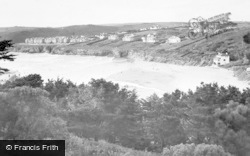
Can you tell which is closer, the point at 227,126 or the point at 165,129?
the point at 227,126

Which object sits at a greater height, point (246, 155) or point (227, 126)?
point (227, 126)

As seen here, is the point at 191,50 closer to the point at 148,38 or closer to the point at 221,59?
the point at 221,59

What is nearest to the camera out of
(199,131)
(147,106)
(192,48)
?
(199,131)

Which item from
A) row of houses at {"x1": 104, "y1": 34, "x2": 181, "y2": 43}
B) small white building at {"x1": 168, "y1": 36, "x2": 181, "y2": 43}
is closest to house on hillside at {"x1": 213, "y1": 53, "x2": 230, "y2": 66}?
small white building at {"x1": 168, "y1": 36, "x2": 181, "y2": 43}

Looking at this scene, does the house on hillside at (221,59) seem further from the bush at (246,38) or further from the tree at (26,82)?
the tree at (26,82)

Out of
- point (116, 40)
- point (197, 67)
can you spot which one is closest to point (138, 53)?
point (197, 67)

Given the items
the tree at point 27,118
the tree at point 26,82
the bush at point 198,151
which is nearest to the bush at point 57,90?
the tree at point 26,82

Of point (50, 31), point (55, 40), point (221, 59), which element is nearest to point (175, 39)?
point (221, 59)

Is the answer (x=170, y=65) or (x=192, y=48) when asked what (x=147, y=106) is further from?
(x=192, y=48)

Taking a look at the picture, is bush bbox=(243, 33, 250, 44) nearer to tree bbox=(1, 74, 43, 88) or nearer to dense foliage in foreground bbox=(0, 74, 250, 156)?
dense foliage in foreground bbox=(0, 74, 250, 156)
